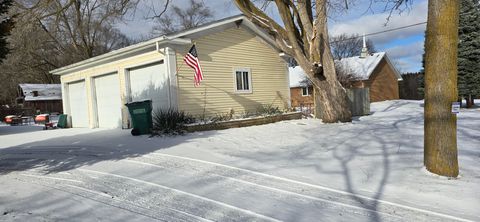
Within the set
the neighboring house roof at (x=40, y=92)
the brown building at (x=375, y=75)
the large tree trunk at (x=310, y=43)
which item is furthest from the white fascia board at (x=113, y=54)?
the neighboring house roof at (x=40, y=92)

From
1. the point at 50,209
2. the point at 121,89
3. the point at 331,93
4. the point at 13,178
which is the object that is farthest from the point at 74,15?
the point at 50,209

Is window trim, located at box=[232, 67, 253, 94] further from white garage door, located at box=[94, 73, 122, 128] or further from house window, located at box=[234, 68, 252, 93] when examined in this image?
white garage door, located at box=[94, 73, 122, 128]

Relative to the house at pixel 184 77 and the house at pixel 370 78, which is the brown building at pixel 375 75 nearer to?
the house at pixel 370 78

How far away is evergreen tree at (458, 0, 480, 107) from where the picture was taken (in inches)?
840

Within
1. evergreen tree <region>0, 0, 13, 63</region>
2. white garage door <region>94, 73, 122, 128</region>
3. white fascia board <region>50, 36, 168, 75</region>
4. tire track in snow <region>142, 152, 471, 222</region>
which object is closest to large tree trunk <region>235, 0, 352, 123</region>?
white fascia board <region>50, 36, 168, 75</region>

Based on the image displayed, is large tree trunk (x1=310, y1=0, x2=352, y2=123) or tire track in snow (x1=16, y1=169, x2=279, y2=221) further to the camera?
large tree trunk (x1=310, y1=0, x2=352, y2=123)

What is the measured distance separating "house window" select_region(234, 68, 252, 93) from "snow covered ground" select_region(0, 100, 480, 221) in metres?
6.38

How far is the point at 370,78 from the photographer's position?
33188 mm

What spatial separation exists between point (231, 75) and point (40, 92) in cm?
3774

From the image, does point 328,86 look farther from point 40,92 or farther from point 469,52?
point 40,92

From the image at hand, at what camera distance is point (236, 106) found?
1572 cm

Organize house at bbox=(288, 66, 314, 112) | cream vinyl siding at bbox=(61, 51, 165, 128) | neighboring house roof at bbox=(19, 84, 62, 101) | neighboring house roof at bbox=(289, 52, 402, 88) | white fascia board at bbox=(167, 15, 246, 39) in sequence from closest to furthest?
white fascia board at bbox=(167, 15, 246, 39) < cream vinyl siding at bbox=(61, 51, 165, 128) < neighboring house roof at bbox=(289, 52, 402, 88) < house at bbox=(288, 66, 314, 112) < neighboring house roof at bbox=(19, 84, 62, 101)

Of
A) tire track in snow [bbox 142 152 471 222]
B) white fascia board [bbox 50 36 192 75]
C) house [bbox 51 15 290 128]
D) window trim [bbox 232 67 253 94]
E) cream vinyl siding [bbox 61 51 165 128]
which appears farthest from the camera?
window trim [bbox 232 67 253 94]

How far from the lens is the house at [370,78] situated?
32853 millimetres
